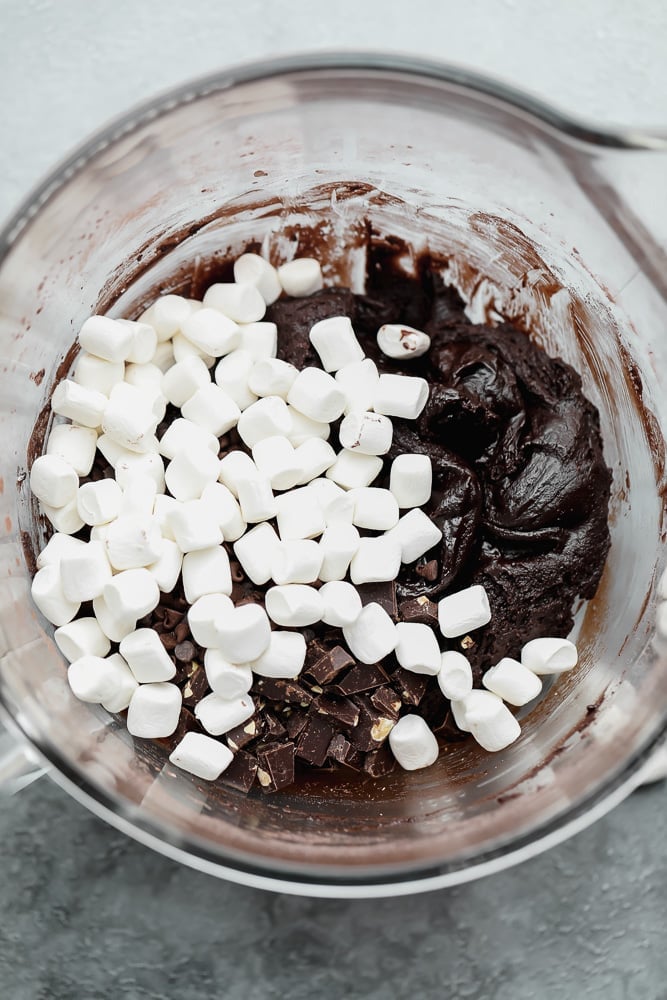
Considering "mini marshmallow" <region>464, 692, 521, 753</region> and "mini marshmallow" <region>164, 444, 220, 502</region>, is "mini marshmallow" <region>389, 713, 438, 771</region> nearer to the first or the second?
"mini marshmallow" <region>464, 692, 521, 753</region>

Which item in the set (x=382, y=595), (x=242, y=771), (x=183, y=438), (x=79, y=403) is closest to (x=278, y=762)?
(x=242, y=771)

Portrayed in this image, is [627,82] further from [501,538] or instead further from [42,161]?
[42,161]

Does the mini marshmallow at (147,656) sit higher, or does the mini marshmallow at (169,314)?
the mini marshmallow at (169,314)

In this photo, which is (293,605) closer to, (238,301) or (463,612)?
(463,612)

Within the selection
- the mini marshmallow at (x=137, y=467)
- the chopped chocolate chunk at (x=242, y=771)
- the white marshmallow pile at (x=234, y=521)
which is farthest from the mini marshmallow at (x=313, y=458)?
the chopped chocolate chunk at (x=242, y=771)

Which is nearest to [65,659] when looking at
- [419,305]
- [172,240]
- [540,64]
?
[172,240]

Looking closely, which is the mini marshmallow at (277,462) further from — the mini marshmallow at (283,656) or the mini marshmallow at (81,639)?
the mini marshmallow at (81,639)

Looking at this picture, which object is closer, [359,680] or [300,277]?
[359,680]

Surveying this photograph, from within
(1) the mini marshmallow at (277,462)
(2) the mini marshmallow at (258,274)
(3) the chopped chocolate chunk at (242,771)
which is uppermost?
(2) the mini marshmallow at (258,274)
